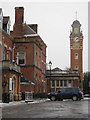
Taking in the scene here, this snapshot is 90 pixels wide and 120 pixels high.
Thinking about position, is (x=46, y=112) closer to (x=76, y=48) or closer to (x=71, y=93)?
(x=71, y=93)

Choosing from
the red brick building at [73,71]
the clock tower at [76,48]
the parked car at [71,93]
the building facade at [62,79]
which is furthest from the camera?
the clock tower at [76,48]

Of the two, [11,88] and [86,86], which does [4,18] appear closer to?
[11,88]

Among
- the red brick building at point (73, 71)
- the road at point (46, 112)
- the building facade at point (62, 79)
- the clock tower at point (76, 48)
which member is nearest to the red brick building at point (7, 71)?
the road at point (46, 112)

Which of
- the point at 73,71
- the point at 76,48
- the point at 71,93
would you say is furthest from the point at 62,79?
the point at 71,93

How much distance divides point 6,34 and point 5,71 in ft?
32.2

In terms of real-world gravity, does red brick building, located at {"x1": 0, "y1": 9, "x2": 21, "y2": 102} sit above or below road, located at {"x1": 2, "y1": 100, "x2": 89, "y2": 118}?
above

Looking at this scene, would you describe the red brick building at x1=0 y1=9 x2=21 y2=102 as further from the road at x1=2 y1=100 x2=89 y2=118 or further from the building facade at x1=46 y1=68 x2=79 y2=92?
the building facade at x1=46 y1=68 x2=79 y2=92

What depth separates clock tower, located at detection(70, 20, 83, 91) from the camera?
3809 inches

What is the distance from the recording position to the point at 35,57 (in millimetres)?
52375

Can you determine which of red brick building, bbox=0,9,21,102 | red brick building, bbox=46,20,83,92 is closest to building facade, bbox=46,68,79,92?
red brick building, bbox=46,20,83,92

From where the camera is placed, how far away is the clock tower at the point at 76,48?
9675cm

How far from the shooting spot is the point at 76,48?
9900cm

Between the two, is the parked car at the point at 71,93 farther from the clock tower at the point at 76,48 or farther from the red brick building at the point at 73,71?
the clock tower at the point at 76,48

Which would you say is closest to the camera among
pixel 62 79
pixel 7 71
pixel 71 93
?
pixel 7 71
